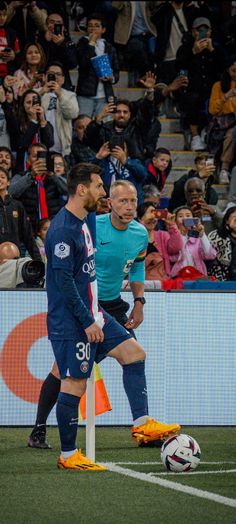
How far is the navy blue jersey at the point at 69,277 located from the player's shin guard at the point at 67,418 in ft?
1.31

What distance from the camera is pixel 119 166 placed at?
14.1m

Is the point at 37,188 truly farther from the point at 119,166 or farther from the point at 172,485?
the point at 172,485

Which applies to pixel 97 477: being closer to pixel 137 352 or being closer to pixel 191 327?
pixel 137 352

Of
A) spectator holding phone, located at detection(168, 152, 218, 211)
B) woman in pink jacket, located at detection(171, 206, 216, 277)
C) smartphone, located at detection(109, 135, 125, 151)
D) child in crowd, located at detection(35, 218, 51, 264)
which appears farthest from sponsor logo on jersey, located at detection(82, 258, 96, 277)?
spectator holding phone, located at detection(168, 152, 218, 211)

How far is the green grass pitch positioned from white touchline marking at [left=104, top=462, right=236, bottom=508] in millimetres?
13

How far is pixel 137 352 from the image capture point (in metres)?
8.73

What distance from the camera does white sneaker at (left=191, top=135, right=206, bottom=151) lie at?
684 inches

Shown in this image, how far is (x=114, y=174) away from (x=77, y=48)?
293 centimetres

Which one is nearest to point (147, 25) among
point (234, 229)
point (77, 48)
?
point (77, 48)

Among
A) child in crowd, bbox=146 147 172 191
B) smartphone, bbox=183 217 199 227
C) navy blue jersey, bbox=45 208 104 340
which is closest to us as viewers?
navy blue jersey, bbox=45 208 104 340

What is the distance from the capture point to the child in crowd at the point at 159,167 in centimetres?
1522

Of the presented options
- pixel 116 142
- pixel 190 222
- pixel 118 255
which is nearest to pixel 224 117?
pixel 116 142

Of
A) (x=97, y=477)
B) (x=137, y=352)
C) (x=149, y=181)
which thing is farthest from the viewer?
(x=149, y=181)

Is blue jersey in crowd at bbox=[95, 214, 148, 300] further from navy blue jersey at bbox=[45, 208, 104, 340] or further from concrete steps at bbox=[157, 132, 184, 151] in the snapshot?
concrete steps at bbox=[157, 132, 184, 151]
